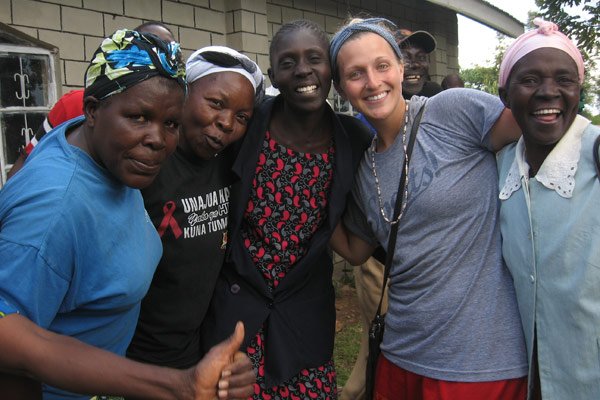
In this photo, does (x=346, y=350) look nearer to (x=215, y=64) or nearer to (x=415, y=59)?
(x=415, y=59)

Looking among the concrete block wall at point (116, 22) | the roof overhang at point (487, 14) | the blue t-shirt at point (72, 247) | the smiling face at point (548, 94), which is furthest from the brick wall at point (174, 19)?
the smiling face at point (548, 94)

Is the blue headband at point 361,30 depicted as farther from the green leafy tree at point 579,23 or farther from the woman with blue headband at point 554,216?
the green leafy tree at point 579,23

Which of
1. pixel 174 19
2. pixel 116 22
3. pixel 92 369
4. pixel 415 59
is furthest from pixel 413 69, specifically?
pixel 92 369

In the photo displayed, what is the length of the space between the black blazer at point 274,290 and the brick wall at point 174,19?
2246 millimetres

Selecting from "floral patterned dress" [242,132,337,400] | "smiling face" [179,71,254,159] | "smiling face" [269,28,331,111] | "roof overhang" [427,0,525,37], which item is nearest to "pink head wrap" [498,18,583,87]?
"smiling face" [269,28,331,111]

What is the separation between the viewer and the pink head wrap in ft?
5.66

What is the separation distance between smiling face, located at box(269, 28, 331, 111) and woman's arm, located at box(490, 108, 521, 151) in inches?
29.0

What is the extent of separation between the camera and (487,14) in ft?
27.7

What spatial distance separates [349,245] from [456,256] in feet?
2.00

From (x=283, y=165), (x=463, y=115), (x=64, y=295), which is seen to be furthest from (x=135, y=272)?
(x=463, y=115)

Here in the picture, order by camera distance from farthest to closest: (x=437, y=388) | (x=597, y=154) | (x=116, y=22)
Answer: (x=116, y=22) < (x=437, y=388) < (x=597, y=154)

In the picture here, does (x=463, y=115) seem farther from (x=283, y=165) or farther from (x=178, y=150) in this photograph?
(x=178, y=150)

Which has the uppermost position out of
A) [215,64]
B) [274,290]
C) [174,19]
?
[174,19]

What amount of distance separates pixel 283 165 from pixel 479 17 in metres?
7.05
